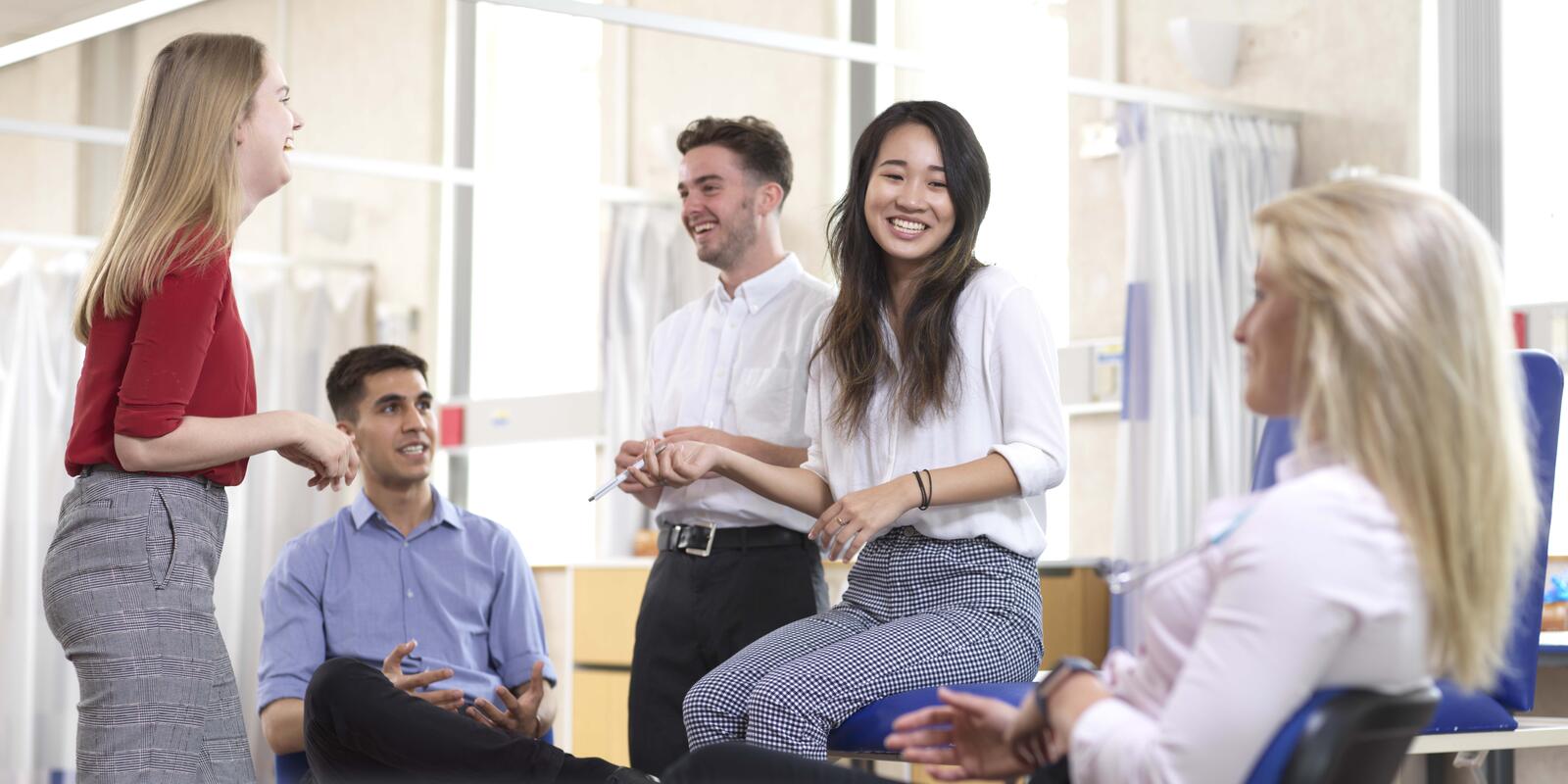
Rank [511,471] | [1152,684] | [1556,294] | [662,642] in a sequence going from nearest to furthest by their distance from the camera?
1. [1152,684]
2. [662,642]
3. [1556,294]
4. [511,471]

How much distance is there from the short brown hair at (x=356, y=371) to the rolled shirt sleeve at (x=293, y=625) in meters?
0.36

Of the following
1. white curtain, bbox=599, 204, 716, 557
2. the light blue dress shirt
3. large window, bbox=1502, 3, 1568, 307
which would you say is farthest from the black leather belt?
white curtain, bbox=599, 204, 716, 557

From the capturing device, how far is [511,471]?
7352 mm

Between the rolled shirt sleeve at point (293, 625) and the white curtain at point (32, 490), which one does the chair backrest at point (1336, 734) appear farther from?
the white curtain at point (32, 490)

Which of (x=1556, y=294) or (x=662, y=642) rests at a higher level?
(x=1556, y=294)

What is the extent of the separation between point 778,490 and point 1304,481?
1.24 metres

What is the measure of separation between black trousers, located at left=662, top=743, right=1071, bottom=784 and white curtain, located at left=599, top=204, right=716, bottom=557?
4304mm

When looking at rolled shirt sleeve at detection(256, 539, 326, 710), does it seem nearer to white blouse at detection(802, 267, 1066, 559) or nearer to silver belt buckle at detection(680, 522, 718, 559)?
silver belt buckle at detection(680, 522, 718, 559)

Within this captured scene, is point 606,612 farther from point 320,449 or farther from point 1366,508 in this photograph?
point 1366,508

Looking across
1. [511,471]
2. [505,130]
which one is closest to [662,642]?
[511,471]

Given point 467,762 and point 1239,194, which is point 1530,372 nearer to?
point 467,762

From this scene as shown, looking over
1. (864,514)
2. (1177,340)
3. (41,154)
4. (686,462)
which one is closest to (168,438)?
(686,462)

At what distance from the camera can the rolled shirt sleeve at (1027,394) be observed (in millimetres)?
2148

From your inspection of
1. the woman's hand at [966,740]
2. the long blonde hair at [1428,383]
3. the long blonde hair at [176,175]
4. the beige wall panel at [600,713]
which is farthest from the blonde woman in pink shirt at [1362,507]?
the beige wall panel at [600,713]
